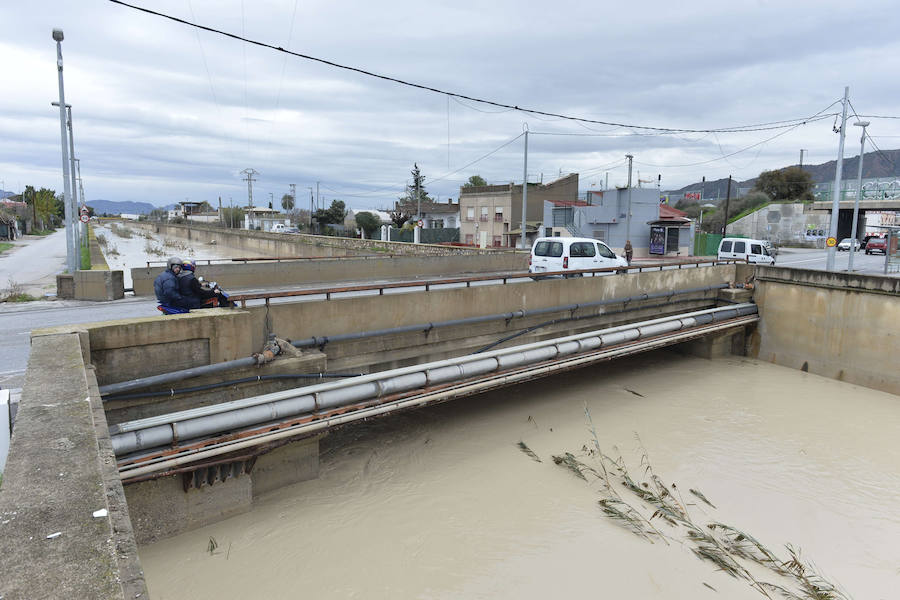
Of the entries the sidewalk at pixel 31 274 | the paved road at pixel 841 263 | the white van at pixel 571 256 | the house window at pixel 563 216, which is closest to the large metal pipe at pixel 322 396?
the white van at pixel 571 256

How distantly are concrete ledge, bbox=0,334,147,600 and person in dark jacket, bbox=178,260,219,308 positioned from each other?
3.84 meters

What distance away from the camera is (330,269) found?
20.4 m

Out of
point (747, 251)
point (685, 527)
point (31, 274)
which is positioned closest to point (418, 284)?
point (685, 527)

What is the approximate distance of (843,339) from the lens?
15.2 metres

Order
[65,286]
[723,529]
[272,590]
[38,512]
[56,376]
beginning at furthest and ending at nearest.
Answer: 1. [65,286]
2. [723,529]
3. [272,590]
4. [56,376]
5. [38,512]

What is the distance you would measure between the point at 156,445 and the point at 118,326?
1638mm

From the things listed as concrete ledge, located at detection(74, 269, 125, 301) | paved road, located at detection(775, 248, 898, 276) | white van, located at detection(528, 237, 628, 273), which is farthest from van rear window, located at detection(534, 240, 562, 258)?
concrete ledge, located at detection(74, 269, 125, 301)

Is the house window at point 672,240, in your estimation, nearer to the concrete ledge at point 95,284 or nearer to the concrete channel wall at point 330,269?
the concrete channel wall at point 330,269

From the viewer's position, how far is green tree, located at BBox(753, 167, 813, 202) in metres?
69.6

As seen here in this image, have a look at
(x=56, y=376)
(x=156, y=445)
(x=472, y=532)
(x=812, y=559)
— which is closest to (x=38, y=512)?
(x=56, y=376)

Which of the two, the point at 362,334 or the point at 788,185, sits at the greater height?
the point at 788,185

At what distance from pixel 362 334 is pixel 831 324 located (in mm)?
13432

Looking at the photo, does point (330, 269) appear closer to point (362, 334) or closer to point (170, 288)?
point (362, 334)

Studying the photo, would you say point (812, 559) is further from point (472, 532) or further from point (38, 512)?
point (38, 512)
